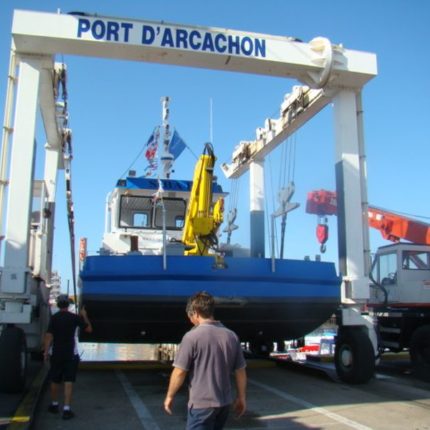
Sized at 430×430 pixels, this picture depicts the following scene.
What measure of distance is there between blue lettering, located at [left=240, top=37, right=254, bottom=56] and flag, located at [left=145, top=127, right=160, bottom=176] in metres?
4.77

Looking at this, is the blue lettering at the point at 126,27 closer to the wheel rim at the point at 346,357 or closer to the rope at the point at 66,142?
the rope at the point at 66,142

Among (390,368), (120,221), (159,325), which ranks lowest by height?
(390,368)

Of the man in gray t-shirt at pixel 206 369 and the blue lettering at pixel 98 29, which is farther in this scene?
the blue lettering at pixel 98 29

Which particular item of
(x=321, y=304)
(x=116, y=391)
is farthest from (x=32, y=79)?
(x=321, y=304)

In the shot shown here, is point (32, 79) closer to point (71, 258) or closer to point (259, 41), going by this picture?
point (259, 41)

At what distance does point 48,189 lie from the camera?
35.8ft

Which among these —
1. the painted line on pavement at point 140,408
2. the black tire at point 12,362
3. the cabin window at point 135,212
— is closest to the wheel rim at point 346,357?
the painted line on pavement at point 140,408

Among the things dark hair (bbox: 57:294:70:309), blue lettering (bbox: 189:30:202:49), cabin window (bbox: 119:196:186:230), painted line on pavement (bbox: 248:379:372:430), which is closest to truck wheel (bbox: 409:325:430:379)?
painted line on pavement (bbox: 248:379:372:430)

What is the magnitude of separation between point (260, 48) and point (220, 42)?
63cm

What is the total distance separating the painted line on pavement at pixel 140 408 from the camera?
5568 millimetres

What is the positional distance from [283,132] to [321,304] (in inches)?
159

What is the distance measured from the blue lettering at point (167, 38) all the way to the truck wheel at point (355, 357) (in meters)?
5.05

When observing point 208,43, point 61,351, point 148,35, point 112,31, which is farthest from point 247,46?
point 61,351

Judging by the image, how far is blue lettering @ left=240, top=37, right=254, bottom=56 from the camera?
8047 millimetres
